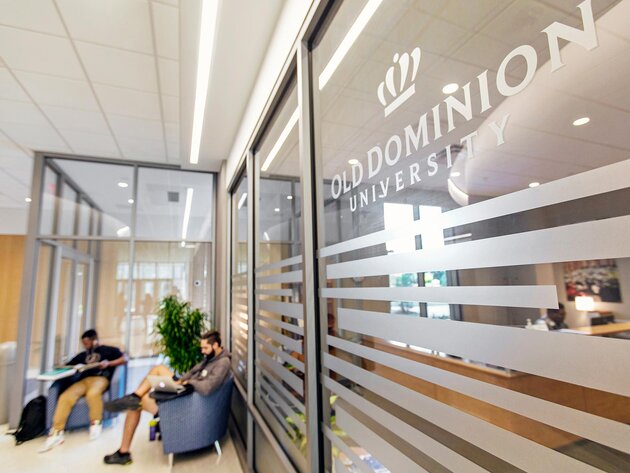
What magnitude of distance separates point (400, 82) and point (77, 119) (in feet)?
13.2

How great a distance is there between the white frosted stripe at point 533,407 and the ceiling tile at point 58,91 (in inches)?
144

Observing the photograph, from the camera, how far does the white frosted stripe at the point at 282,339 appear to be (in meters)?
1.93

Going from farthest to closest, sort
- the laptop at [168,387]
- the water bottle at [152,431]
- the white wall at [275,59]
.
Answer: the water bottle at [152,431], the laptop at [168,387], the white wall at [275,59]

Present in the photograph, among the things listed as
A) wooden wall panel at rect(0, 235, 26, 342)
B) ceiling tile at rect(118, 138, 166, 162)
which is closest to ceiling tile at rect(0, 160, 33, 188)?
wooden wall panel at rect(0, 235, 26, 342)

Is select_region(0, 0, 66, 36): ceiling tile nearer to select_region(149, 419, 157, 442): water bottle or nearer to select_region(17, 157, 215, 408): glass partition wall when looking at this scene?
select_region(17, 157, 215, 408): glass partition wall

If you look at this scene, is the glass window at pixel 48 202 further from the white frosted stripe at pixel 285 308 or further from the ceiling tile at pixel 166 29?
the white frosted stripe at pixel 285 308

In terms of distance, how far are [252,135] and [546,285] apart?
9.08ft

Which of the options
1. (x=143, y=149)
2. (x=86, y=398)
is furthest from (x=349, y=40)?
(x=86, y=398)

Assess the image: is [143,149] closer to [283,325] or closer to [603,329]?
[283,325]

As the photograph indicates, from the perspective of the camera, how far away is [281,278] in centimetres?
227

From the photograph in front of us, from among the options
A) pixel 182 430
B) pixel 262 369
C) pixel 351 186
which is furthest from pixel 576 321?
pixel 182 430

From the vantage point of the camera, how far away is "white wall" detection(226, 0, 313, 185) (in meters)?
1.98

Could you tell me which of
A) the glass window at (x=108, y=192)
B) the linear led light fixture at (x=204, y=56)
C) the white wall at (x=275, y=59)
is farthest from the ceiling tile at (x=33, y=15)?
the glass window at (x=108, y=192)

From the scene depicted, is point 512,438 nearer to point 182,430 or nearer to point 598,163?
point 598,163
